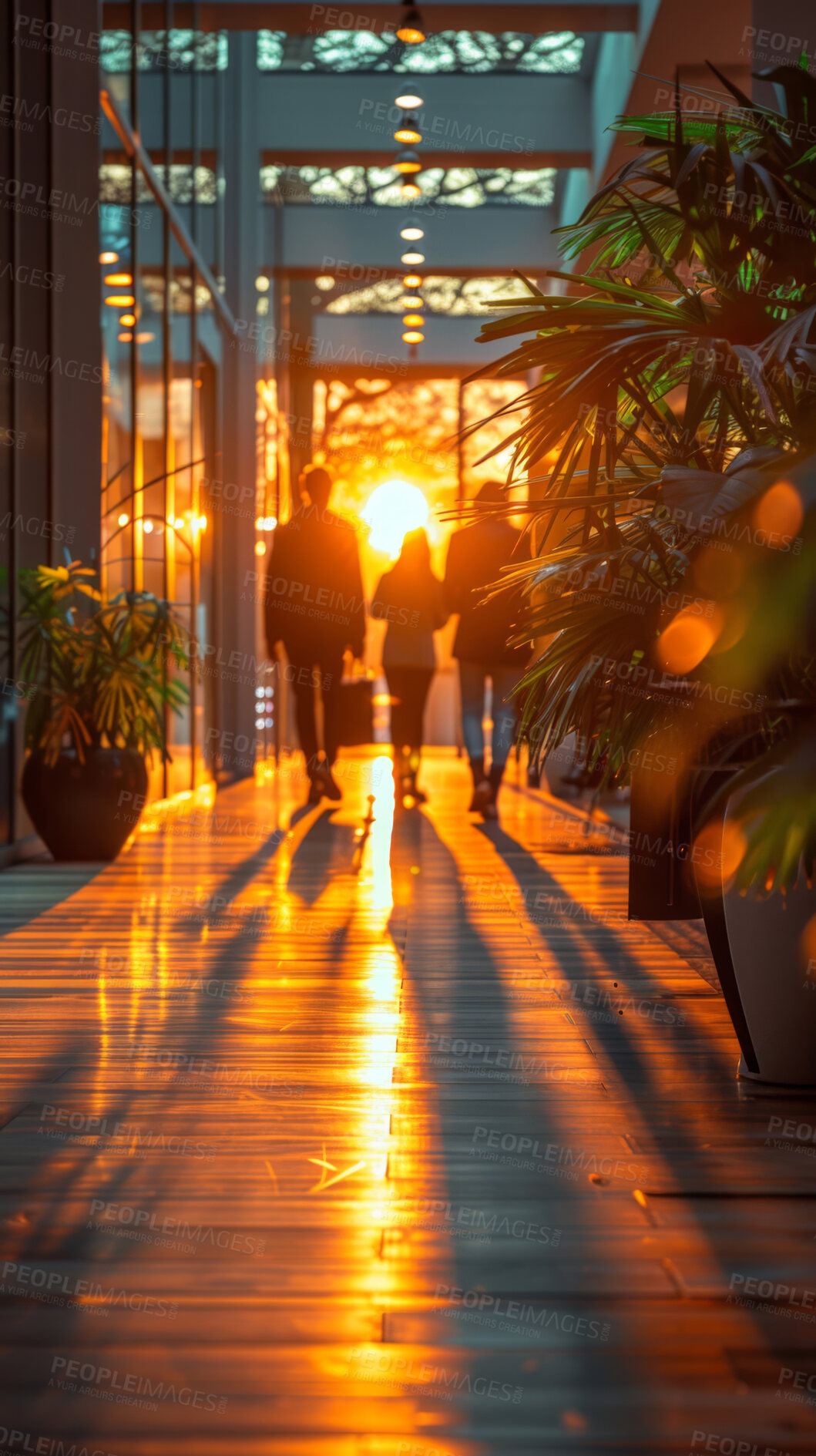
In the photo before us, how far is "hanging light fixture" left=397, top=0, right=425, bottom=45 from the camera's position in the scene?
7277 millimetres

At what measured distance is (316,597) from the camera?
7035 millimetres

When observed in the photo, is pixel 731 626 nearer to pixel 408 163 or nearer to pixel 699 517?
pixel 699 517

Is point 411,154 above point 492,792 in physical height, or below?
above

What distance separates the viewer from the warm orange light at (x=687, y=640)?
6.65 ft

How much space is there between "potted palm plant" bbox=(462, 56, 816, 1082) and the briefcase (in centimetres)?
489

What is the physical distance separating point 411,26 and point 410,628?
126 inches

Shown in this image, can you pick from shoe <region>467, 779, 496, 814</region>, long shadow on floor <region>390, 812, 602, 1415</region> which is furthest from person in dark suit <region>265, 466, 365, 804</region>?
long shadow on floor <region>390, 812, 602, 1415</region>

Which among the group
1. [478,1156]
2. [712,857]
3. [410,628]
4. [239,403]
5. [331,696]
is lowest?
[478,1156]

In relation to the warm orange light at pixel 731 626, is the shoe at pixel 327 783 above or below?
below

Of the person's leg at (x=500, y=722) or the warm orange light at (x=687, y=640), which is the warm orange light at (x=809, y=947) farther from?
the person's leg at (x=500, y=722)

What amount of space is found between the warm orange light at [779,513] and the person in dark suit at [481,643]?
4893 millimetres

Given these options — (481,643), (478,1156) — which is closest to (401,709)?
(481,643)

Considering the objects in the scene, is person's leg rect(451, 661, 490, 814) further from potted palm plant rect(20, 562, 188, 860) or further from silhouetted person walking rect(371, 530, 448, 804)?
potted palm plant rect(20, 562, 188, 860)

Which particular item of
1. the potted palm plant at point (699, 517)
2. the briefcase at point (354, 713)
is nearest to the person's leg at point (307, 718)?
the briefcase at point (354, 713)
